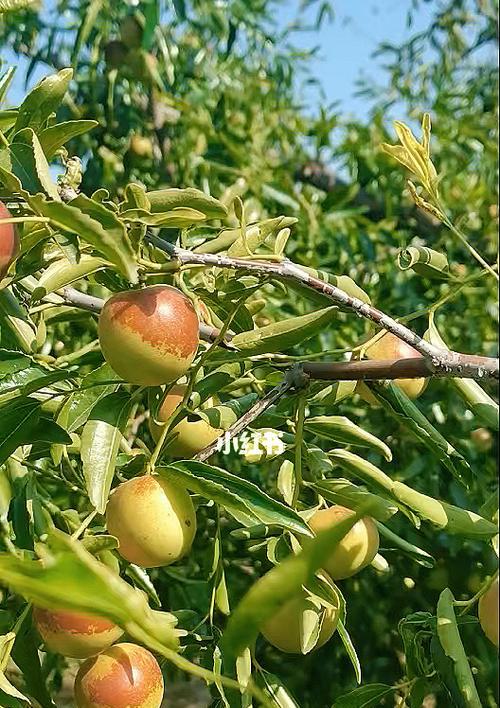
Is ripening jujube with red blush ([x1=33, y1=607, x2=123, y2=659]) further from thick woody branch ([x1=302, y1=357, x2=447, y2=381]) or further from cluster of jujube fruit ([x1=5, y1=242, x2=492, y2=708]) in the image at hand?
thick woody branch ([x1=302, y1=357, x2=447, y2=381])

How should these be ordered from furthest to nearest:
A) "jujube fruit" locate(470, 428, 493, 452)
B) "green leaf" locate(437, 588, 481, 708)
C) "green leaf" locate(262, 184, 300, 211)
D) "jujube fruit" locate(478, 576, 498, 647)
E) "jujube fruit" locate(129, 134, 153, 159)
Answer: "jujube fruit" locate(129, 134, 153, 159) → "green leaf" locate(262, 184, 300, 211) → "jujube fruit" locate(470, 428, 493, 452) → "green leaf" locate(437, 588, 481, 708) → "jujube fruit" locate(478, 576, 498, 647)

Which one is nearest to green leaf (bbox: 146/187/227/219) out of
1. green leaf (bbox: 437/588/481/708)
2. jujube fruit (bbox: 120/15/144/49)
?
green leaf (bbox: 437/588/481/708)

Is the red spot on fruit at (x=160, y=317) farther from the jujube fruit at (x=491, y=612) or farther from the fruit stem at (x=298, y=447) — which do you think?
the jujube fruit at (x=491, y=612)

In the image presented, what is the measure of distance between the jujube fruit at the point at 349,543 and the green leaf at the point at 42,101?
1.68 ft

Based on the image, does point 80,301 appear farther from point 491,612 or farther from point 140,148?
point 140,148

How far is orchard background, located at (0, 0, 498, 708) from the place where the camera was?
855 millimetres

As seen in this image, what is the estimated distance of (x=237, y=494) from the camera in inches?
34.1

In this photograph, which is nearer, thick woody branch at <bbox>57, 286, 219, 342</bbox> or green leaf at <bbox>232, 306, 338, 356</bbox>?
green leaf at <bbox>232, 306, 338, 356</bbox>

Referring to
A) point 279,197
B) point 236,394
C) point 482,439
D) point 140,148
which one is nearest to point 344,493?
point 236,394

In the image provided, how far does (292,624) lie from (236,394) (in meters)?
0.71

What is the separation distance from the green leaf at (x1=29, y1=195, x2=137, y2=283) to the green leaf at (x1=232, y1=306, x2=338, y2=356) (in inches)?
9.9

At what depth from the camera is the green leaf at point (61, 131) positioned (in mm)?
957

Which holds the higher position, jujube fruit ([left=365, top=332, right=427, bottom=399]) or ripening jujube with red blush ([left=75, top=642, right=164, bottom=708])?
jujube fruit ([left=365, top=332, right=427, bottom=399])

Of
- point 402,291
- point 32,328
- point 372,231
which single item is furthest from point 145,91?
point 32,328
